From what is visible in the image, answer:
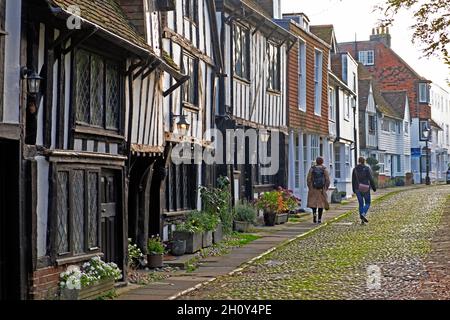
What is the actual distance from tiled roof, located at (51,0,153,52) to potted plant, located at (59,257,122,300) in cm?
335

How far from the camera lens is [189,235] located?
49.4 ft

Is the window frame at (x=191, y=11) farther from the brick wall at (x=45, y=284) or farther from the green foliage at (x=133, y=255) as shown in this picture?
the brick wall at (x=45, y=284)

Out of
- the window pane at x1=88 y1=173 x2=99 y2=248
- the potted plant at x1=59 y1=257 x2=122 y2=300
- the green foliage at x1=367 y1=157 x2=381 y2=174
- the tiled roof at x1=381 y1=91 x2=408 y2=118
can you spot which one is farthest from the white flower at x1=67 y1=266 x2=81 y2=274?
the tiled roof at x1=381 y1=91 x2=408 y2=118

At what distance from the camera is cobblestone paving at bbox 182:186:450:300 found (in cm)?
1044

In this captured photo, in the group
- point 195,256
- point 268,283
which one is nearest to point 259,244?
point 195,256

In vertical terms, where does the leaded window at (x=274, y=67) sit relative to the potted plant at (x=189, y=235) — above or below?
above

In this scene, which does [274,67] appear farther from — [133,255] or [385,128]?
[385,128]

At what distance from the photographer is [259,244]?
1722 centimetres

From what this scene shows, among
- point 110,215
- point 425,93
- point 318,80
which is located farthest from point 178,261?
point 425,93

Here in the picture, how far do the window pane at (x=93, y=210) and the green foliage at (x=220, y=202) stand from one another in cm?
673

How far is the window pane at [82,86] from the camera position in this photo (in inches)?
411

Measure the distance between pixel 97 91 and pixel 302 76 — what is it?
701 inches

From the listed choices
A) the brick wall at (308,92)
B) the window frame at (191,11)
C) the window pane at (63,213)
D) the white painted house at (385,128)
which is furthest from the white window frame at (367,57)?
the window pane at (63,213)
